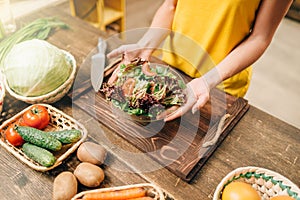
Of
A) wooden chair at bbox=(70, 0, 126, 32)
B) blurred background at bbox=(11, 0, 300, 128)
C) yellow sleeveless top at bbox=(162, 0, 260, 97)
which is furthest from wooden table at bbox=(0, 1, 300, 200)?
wooden chair at bbox=(70, 0, 126, 32)

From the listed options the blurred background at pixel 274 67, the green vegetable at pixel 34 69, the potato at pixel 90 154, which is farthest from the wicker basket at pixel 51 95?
the blurred background at pixel 274 67

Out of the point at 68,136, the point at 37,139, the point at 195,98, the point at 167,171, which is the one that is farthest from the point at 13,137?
the point at 195,98

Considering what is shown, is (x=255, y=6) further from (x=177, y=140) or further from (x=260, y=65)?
(x=260, y=65)

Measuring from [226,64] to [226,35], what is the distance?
0.15 meters

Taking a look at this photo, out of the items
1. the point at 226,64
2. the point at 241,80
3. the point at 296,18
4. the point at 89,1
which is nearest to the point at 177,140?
the point at 226,64

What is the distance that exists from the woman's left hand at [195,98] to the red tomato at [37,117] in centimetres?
46

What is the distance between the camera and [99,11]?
2643 mm

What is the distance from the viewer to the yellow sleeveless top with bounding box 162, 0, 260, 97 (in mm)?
1189

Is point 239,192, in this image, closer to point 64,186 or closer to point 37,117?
point 64,186

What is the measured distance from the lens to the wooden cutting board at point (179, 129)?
1.03m

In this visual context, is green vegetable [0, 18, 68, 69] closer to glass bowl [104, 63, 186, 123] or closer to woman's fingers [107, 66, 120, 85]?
woman's fingers [107, 66, 120, 85]

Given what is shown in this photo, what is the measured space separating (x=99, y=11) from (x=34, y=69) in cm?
163

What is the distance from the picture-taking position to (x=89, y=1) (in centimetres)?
262

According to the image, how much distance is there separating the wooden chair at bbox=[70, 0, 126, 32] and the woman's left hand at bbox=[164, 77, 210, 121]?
5.81 ft
